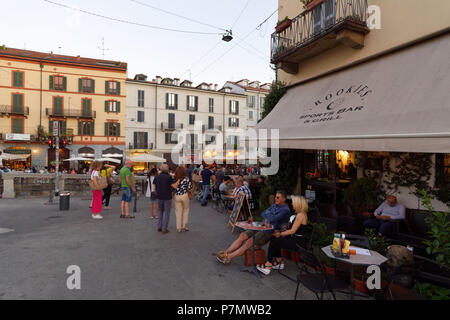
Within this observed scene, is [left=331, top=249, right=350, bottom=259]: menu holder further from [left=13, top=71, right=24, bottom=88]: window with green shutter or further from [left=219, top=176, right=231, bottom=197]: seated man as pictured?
[left=13, top=71, right=24, bottom=88]: window with green shutter

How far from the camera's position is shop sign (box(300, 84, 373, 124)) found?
5609 mm

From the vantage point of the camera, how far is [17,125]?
93.6 ft

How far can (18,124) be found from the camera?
2859cm

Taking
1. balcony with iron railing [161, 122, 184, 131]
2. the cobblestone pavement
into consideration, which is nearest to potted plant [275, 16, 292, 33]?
the cobblestone pavement

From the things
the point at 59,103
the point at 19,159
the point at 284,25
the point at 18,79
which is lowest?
the point at 19,159

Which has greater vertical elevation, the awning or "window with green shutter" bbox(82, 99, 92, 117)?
"window with green shutter" bbox(82, 99, 92, 117)

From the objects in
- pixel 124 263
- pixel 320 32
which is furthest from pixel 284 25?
pixel 124 263

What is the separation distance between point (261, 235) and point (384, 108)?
3.20m

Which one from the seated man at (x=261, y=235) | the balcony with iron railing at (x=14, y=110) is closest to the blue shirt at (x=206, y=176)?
the seated man at (x=261, y=235)

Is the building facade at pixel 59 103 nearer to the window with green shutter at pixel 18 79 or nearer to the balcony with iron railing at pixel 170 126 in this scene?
the window with green shutter at pixel 18 79

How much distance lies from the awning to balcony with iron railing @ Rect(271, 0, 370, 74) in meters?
0.82

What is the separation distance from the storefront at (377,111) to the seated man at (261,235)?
1.37m

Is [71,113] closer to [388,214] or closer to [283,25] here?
[283,25]
